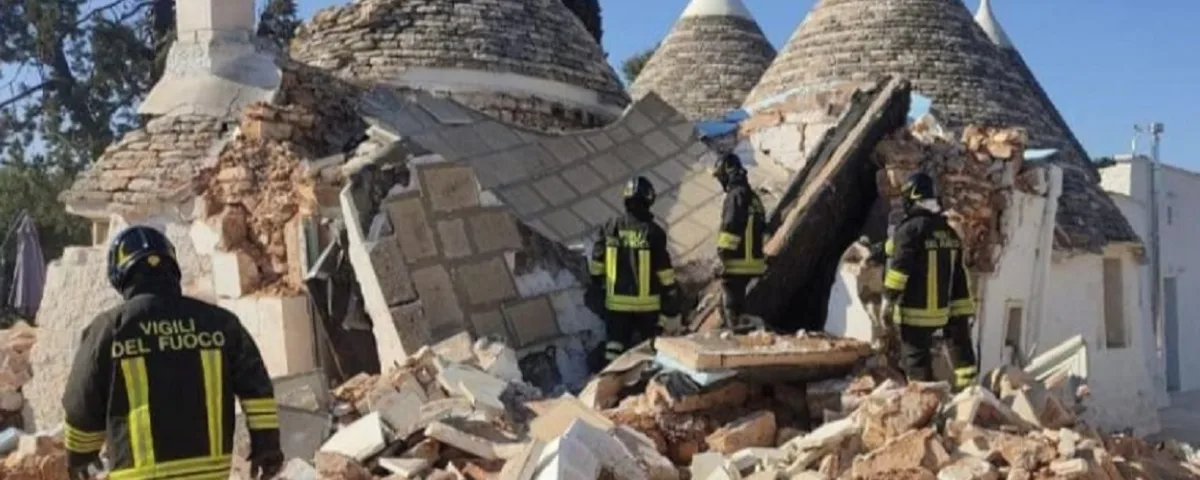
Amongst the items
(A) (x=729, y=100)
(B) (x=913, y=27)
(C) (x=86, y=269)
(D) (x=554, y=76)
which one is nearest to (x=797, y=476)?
(C) (x=86, y=269)

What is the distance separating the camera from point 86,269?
30.4 feet

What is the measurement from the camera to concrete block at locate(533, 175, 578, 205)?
370 inches

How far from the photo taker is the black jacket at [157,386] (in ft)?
13.3

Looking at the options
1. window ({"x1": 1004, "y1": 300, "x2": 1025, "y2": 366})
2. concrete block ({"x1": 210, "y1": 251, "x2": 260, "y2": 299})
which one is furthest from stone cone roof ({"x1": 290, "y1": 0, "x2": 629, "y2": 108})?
window ({"x1": 1004, "y1": 300, "x2": 1025, "y2": 366})

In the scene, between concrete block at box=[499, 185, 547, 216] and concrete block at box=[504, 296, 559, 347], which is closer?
concrete block at box=[504, 296, 559, 347]

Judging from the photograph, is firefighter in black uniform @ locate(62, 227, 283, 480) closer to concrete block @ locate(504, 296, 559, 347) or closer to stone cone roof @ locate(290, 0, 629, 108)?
concrete block @ locate(504, 296, 559, 347)

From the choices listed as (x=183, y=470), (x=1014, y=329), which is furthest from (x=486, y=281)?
(x=1014, y=329)

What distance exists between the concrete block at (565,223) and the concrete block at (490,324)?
3.95 ft

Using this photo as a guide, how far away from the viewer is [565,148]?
10.1 metres

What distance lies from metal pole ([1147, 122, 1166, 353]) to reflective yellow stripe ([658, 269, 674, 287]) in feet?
35.0

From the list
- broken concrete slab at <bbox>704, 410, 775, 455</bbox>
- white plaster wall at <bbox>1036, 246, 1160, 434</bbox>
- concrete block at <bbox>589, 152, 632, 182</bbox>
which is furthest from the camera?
white plaster wall at <bbox>1036, 246, 1160, 434</bbox>

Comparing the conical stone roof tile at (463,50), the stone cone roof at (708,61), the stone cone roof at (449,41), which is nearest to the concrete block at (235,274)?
the conical stone roof tile at (463,50)

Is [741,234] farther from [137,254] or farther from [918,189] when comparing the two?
[137,254]

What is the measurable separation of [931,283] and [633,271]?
164 cm
